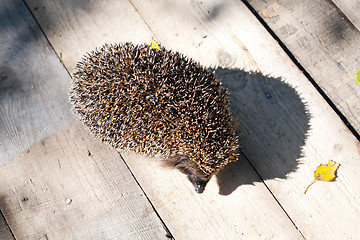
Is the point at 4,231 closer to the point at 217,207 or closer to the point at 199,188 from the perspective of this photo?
the point at 199,188

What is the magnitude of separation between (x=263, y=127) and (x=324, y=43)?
3.34ft

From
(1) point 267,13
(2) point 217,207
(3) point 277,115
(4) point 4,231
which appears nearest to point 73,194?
(4) point 4,231

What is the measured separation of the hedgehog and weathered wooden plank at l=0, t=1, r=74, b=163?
27.8 inches

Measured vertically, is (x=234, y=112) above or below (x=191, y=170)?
above

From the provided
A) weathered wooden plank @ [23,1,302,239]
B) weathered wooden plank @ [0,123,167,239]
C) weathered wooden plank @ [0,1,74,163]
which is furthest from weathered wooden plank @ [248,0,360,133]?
weathered wooden plank @ [0,1,74,163]

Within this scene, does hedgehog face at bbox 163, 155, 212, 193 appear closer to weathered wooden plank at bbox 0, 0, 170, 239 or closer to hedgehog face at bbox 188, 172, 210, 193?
hedgehog face at bbox 188, 172, 210, 193

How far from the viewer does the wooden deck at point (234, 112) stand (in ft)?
10.3

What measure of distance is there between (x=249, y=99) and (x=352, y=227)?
4.41ft

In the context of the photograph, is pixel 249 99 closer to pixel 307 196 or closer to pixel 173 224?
pixel 307 196

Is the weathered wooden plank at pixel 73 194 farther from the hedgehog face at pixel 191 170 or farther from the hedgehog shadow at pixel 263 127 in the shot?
the hedgehog shadow at pixel 263 127

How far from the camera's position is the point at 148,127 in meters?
2.68

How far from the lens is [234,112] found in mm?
3398

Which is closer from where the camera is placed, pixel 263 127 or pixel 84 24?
pixel 263 127

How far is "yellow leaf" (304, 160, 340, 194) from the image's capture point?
10.4ft
